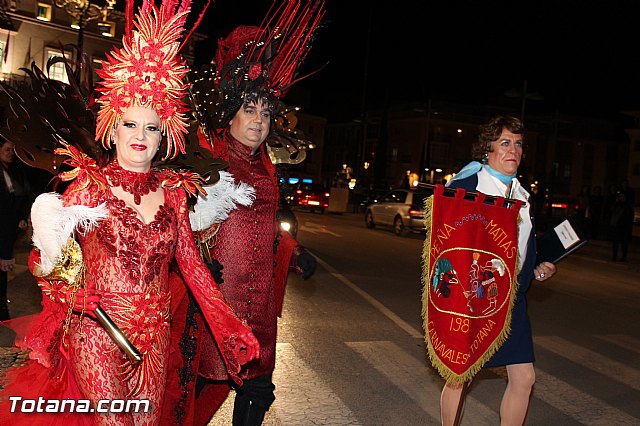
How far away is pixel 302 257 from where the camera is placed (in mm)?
3965

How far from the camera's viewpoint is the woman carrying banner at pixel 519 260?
13.3ft

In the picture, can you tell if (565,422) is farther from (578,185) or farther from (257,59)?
(578,185)

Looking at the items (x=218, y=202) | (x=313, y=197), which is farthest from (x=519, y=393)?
(x=313, y=197)

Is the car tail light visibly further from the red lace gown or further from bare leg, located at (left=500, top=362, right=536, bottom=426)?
the red lace gown

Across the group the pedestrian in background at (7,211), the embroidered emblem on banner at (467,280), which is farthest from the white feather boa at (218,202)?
the pedestrian in background at (7,211)

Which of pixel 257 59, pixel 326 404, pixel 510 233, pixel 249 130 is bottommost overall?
pixel 326 404

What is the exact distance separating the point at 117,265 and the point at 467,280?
6.67 feet

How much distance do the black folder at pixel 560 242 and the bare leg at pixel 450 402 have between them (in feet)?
3.39

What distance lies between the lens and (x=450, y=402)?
13.4ft

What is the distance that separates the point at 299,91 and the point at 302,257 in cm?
9149

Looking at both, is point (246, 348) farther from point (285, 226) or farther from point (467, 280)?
point (467, 280)

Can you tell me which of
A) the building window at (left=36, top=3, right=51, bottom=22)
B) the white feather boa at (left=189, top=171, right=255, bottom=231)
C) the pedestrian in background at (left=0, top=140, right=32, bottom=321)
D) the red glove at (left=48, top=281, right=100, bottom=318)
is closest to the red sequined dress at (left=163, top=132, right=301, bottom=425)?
→ the white feather boa at (left=189, top=171, right=255, bottom=231)

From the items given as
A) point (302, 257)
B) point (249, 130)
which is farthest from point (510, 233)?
point (249, 130)

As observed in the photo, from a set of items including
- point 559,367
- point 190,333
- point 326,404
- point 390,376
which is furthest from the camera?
Answer: point 559,367
